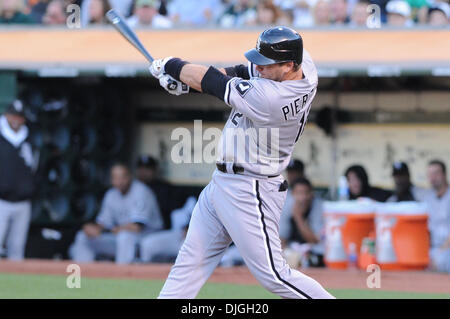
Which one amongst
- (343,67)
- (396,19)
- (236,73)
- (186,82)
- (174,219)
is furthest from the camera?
(174,219)

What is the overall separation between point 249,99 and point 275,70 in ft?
0.79

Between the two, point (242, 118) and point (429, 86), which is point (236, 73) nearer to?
point (242, 118)

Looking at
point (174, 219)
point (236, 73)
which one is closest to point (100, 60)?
point (174, 219)

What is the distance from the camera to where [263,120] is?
476 centimetres

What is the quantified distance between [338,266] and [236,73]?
13.2 feet

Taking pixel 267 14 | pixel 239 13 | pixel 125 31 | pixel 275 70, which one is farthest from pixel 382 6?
pixel 275 70

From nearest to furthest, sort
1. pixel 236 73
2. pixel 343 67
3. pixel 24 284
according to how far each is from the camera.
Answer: pixel 236 73, pixel 24 284, pixel 343 67

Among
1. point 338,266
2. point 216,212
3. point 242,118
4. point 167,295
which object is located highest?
point 242,118

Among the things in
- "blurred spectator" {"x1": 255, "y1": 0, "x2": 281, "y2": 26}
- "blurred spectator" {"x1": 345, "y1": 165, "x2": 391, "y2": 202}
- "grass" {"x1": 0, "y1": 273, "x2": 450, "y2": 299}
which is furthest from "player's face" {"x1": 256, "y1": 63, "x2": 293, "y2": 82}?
"blurred spectator" {"x1": 255, "y1": 0, "x2": 281, "y2": 26}

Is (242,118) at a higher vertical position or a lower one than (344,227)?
higher

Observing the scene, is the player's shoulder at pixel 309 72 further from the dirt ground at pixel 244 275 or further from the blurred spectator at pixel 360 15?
the blurred spectator at pixel 360 15

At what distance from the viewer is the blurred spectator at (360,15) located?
903 cm

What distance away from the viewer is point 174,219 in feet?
32.4

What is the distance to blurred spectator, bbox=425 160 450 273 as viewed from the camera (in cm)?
873
